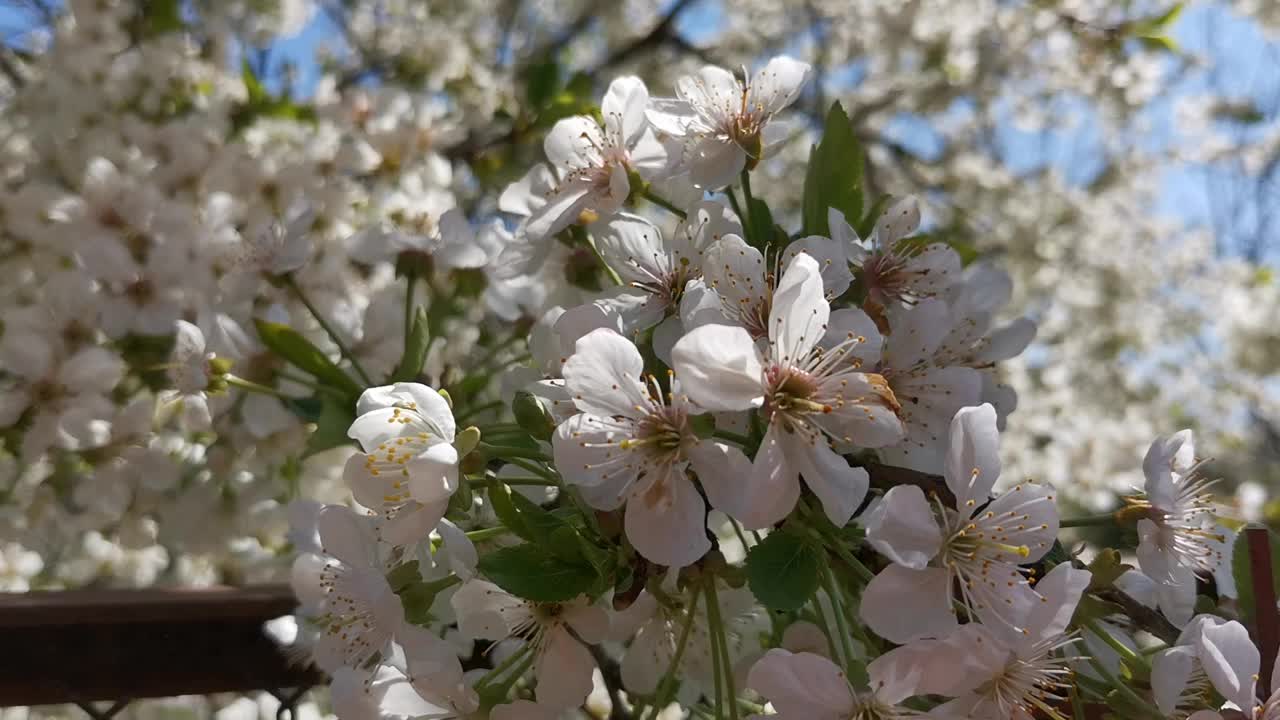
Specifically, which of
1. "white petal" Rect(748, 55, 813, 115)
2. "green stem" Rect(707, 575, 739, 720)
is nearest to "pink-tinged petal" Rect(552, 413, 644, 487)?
"green stem" Rect(707, 575, 739, 720)

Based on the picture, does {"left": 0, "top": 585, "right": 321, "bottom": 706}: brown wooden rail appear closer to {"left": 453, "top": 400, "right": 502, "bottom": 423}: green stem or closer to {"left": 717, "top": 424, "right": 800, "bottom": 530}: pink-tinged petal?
{"left": 453, "top": 400, "right": 502, "bottom": 423}: green stem

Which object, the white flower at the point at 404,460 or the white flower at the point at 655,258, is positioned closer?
the white flower at the point at 404,460

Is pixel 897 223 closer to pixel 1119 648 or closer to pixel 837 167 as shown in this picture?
pixel 837 167

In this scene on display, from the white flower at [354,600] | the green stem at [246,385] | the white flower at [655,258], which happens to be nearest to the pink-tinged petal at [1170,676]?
the white flower at [655,258]

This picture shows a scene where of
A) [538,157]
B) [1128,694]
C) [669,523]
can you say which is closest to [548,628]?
[669,523]

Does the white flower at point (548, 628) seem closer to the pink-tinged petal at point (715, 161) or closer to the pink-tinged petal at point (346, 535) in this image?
the pink-tinged petal at point (346, 535)
